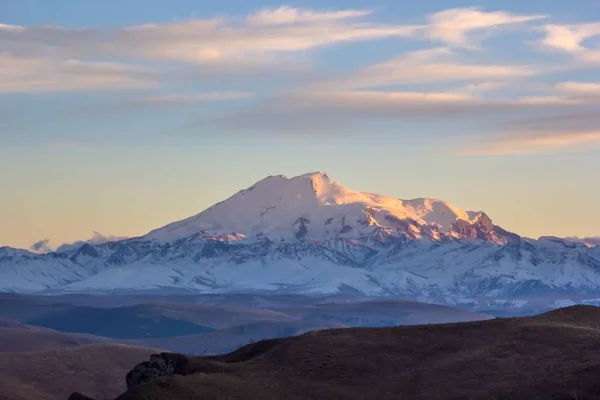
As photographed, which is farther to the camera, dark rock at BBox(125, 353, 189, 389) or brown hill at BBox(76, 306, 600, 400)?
dark rock at BBox(125, 353, 189, 389)

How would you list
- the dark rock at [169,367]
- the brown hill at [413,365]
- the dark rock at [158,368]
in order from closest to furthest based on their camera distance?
1. the brown hill at [413,365]
2. the dark rock at [169,367]
3. the dark rock at [158,368]

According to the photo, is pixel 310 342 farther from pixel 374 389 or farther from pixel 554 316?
pixel 554 316

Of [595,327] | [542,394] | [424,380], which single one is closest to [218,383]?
[424,380]

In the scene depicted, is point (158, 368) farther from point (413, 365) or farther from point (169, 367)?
point (413, 365)

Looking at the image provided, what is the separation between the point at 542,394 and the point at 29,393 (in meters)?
115

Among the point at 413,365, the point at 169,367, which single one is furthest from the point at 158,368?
the point at 413,365

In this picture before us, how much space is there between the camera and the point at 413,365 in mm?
106688

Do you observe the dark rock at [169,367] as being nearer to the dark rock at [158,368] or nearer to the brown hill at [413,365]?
the dark rock at [158,368]

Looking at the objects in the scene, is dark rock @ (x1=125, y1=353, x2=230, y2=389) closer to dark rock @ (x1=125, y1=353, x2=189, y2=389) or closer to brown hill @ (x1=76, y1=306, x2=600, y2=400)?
dark rock @ (x1=125, y1=353, x2=189, y2=389)

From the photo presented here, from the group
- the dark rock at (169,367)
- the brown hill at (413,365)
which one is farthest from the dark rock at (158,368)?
the brown hill at (413,365)

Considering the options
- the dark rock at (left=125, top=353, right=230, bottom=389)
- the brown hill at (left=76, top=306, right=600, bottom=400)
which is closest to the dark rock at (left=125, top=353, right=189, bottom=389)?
the dark rock at (left=125, top=353, right=230, bottom=389)

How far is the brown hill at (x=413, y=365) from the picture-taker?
9312cm

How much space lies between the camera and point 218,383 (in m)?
96.2

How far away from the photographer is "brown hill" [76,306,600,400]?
3666 inches
